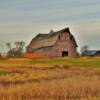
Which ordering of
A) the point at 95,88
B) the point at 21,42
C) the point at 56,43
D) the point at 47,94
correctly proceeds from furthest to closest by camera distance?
1. the point at 21,42
2. the point at 56,43
3. the point at 95,88
4. the point at 47,94

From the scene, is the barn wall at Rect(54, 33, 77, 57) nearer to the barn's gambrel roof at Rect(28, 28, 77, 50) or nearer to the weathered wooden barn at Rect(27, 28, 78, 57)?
the weathered wooden barn at Rect(27, 28, 78, 57)

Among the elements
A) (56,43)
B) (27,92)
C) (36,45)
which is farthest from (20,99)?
(36,45)

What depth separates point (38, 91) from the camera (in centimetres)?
2070

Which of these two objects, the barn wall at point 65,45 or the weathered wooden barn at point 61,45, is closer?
the weathered wooden barn at point 61,45

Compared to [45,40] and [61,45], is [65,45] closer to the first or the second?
[61,45]

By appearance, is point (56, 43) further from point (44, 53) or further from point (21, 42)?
point (21, 42)

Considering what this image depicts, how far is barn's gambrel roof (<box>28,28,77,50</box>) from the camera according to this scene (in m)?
89.3

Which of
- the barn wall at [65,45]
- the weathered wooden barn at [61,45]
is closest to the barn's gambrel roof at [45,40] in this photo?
the weathered wooden barn at [61,45]

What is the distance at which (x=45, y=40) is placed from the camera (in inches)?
3728

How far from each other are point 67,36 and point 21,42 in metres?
42.9

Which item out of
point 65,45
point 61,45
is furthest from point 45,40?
point 65,45

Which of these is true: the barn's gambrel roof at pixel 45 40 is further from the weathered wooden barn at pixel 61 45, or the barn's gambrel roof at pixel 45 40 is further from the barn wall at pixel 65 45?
the barn wall at pixel 65 45

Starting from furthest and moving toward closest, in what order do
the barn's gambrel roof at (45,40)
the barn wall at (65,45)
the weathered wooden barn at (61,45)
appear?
the barn's gambrel roof at (45,40), the barn wall at (65,45), the weathered wooden barn at (61,45)

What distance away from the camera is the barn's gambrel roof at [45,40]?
293ft
